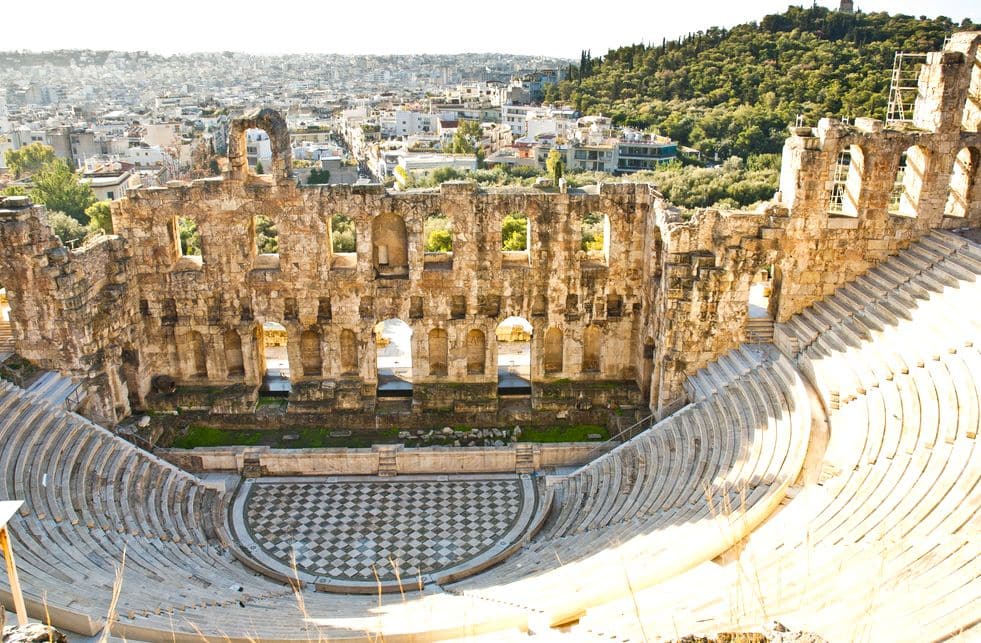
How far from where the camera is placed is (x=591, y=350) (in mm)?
27656

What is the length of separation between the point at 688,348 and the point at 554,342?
5.00 metres

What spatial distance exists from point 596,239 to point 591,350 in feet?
58.0

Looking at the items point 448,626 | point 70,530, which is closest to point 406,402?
point 70,530

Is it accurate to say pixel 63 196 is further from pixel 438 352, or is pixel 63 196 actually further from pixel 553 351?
pixel 553 351

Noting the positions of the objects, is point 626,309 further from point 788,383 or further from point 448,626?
point 448,626

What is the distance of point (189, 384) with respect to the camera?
27250 mm

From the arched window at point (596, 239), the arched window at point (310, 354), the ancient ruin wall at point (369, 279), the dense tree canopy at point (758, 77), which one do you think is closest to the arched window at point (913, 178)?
the ancient ruin wall at point (369, 279)

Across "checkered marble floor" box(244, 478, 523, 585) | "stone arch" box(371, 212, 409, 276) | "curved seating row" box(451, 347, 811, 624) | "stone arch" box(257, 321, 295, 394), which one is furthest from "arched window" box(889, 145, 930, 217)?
"stone arch" box(257, 321, 295, 394)

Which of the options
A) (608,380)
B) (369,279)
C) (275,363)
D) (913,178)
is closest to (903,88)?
(913,178)

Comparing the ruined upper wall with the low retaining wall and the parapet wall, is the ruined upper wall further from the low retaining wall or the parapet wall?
the low retaining wall

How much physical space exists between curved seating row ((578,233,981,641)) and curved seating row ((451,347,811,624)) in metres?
0.60

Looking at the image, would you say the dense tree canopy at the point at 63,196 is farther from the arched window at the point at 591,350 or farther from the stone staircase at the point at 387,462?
the arched window at the point at 591,350

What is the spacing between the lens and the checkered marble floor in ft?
66.7

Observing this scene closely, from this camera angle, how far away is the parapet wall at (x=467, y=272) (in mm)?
23453
